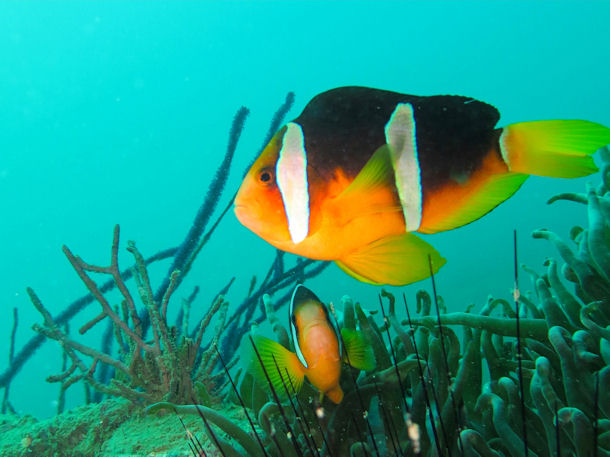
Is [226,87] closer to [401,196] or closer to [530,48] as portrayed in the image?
[530,48]

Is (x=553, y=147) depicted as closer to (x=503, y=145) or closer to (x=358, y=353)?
(x=503, y=145)

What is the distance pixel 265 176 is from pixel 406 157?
358 millimetres

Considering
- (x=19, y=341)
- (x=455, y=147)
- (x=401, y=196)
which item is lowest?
(x=19, y=341)

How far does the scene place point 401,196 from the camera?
104 centimetres

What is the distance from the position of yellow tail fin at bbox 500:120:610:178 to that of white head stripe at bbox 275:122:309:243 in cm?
51

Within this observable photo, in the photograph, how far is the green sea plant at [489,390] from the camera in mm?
1357

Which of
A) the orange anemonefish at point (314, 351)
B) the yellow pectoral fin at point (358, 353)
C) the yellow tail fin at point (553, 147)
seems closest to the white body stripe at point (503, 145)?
the yellow tail fin at point (553, 147)

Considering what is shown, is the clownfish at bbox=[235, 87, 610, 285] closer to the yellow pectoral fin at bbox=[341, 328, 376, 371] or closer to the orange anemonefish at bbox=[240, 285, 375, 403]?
the orange anemonefish at bbox=[240, 285, 375, 403]

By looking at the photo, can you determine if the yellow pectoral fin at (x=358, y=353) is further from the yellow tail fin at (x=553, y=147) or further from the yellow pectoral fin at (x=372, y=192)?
the yellow tail fin at (x=553, y=147)

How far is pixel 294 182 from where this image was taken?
1024 mm

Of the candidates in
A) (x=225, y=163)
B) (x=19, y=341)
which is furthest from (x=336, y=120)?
(x=19, y=341)

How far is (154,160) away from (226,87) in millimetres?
22479

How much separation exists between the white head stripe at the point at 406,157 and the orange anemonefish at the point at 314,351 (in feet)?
2.62

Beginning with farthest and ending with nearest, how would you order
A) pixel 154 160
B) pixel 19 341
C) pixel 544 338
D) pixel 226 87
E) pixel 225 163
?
pixel 226 87 < pixel 154 160 < pixel 19 341 < pixel 225 163 < pixel 544 338
